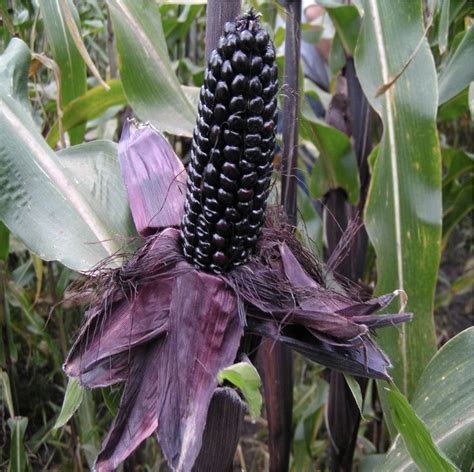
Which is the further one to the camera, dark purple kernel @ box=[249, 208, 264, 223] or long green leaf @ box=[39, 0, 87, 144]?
long green leaf @ box=[39, 0, 87, 144]

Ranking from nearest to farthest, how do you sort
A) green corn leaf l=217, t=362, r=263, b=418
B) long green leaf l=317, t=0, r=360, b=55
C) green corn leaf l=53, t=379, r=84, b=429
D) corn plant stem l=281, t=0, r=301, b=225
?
green corn leaf l=217, t=362, r=263, b=418 → green corn leaf l=53, t=379, r=84, b=429 → corn plant stem l=281, t=0, r=301, b=225 → long green leaf l=317, t=0, r=360, b=55

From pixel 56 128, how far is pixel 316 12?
83 cm

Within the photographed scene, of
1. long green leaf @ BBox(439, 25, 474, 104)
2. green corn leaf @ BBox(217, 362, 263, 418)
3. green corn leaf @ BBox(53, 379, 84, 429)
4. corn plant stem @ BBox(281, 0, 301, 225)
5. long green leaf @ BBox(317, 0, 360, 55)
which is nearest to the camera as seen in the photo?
green corn leaf @ BBox(217, 362, 263, 418)

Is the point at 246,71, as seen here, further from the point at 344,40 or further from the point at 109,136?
the point at 109,136

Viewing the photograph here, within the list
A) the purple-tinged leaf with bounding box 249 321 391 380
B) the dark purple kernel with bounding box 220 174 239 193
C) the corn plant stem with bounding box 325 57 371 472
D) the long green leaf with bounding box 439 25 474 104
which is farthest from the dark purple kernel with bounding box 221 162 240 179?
the long green leaf with bounding box 439 25 474 104

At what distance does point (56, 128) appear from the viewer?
→ 2.42 feet

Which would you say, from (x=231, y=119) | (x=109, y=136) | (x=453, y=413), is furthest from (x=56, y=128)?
(x=453, y=413)

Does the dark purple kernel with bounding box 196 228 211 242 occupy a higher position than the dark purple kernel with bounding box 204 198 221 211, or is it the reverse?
the dark purple kernel with bounding box 204 198 221 211

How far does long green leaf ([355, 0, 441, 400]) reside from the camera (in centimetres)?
62

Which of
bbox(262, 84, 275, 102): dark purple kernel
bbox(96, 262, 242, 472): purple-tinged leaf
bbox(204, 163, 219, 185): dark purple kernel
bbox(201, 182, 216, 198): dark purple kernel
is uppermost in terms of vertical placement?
bbox(262, 84, 275, 102): dark purple kernel

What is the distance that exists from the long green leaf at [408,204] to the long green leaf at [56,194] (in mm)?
290

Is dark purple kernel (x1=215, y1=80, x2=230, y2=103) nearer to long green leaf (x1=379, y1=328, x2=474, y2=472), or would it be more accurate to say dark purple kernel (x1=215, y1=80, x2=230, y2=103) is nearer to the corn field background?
the corn field background

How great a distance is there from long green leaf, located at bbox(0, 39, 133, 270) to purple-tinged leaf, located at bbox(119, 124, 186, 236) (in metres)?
0.05

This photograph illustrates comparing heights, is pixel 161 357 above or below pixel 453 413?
above
